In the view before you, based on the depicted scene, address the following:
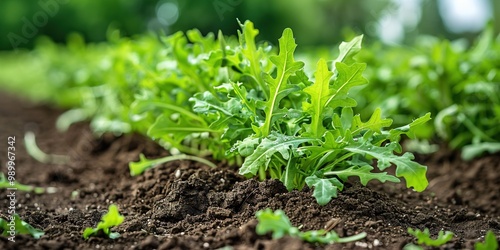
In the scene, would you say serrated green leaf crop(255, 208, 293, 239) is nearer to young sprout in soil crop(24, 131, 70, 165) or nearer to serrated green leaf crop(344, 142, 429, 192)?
serrated green leaf crop(344, 142, 429, 192)

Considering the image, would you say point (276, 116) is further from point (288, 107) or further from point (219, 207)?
point (219, 207)

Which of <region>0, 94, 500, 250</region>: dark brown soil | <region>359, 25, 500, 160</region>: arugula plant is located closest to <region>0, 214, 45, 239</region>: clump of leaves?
<region>0, 94, 500, 250</region>: dark brown soil

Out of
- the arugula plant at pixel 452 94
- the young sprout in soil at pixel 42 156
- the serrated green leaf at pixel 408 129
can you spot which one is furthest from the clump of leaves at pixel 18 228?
the arugula plant at pixel 452 94

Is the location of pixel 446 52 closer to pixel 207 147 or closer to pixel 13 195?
pixel 207 147

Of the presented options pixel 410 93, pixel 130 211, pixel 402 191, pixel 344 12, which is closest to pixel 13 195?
pixel 130 211

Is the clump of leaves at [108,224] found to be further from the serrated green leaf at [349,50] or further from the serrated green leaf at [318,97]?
the serrated green leaf at [349,50]

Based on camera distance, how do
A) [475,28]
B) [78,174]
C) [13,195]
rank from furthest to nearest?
[475,28] → [78,174] → [13,195]

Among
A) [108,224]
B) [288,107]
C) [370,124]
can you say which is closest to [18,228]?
[108,224]
